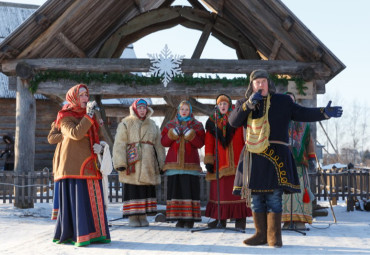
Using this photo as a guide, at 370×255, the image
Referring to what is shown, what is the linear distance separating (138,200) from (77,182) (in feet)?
5.68

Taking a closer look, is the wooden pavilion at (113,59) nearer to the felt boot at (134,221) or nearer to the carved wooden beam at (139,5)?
the carved wooden beam at (139,5)

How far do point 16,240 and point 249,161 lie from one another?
2838mm

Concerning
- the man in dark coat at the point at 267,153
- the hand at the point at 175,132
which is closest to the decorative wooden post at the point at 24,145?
the hand at the point at 175,132

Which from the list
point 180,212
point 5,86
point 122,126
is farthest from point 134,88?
point 5,86

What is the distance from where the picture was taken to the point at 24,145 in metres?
9.37

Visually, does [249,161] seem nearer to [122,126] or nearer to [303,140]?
[303,140]

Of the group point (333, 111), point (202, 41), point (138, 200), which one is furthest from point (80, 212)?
point (202, 41)

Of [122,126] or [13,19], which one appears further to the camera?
[13,19]

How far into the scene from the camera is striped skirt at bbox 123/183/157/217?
23.1 feet

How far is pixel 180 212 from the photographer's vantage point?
6957mm

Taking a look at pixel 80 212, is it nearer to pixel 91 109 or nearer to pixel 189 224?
pixel 91 109

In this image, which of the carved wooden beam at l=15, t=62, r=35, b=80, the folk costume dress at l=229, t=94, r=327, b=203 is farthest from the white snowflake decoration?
the folk costume dress at l=229, t=94, r=327, b=203

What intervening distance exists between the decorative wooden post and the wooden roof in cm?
71

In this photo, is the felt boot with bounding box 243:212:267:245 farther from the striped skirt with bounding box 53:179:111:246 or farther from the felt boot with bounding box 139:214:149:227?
the felt boot with bounding box 139:214:149:227
